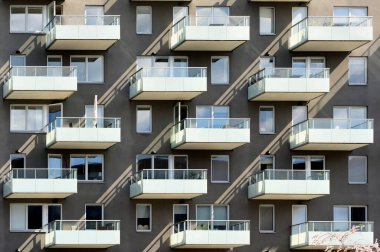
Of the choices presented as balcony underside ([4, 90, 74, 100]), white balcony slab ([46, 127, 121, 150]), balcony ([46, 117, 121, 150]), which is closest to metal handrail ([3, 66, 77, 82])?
balcony underside ([4, 90, 74, 100])

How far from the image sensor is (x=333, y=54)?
62.9 meters

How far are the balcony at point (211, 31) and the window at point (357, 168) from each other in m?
8.81

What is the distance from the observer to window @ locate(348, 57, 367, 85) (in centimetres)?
6309

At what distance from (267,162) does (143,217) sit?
7.15 meters

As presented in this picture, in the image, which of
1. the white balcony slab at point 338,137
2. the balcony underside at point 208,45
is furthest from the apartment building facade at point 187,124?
the balcony underside at point 208,45

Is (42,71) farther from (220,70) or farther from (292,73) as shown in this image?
(292,73)

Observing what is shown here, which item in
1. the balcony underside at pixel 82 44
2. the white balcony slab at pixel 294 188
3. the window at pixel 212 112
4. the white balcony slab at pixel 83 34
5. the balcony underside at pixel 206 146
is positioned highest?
the white balcony slab at pixel 83 34

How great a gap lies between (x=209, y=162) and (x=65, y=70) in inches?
352

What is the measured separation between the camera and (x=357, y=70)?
63188 mm

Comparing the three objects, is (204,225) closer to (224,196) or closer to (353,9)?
(224,196)

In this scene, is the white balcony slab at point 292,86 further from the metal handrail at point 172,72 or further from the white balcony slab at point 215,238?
the white balcony slab at point 215,238

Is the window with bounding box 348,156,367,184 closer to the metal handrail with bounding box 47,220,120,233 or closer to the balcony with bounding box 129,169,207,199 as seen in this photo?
the balcony with bounding box 129,169,207,199

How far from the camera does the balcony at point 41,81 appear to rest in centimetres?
5944

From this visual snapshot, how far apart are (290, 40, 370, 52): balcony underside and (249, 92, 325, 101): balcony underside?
2.53 metres
